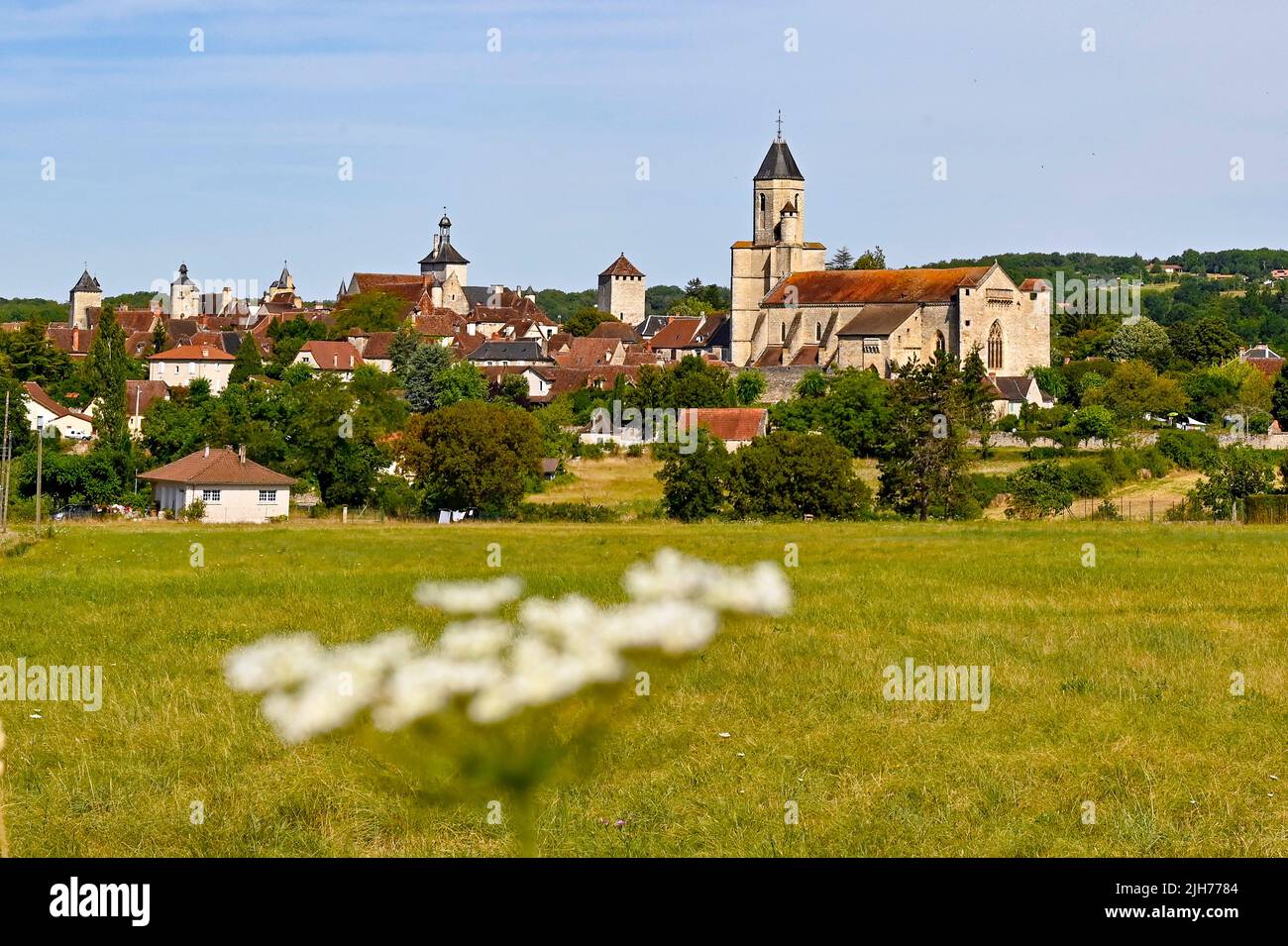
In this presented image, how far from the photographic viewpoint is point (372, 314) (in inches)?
5084

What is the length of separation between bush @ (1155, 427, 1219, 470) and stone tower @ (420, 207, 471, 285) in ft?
355

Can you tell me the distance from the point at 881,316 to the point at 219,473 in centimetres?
5297

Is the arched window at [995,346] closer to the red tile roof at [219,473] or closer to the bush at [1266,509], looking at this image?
the bush at [1266,509]

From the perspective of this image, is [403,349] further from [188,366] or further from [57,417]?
[57,417]

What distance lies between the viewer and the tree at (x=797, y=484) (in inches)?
1946

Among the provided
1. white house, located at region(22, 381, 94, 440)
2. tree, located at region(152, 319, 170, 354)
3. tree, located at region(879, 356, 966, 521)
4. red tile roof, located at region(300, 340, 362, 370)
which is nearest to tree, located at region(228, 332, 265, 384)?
red tile roof, located at region(300, 340, 362, 370)

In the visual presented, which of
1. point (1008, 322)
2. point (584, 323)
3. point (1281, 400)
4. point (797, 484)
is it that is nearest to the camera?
point (797, 484)

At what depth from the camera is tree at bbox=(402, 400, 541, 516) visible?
55.9m

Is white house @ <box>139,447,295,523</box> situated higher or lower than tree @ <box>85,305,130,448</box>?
lower

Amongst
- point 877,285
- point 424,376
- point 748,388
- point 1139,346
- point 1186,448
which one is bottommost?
point 1186,448

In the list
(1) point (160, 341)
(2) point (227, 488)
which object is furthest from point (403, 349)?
(2) point (227, 488)

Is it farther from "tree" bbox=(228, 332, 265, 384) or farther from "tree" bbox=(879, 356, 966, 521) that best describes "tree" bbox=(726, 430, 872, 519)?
"tree" bbox=(228, 332, 265, 384)
